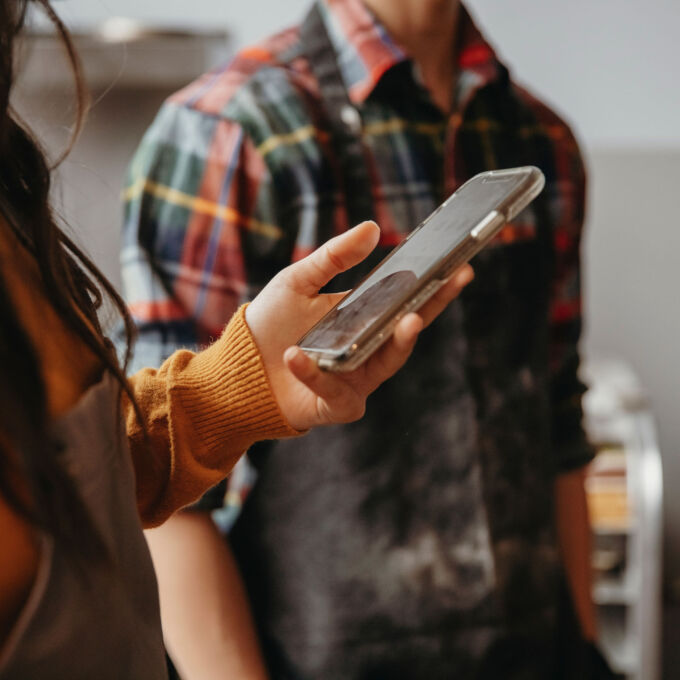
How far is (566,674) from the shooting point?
30.8 inches

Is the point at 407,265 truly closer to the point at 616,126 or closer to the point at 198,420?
the point at 198,420

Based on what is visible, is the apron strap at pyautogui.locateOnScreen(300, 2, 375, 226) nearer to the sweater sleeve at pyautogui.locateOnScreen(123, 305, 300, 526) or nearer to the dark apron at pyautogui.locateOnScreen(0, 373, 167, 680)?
the sweater sleeve at pyautogui.locateOnScreen(123, 305, 300, 526)

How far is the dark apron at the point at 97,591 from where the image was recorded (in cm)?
30

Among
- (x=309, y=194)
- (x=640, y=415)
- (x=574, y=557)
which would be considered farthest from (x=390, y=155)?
(x=640, y=415)

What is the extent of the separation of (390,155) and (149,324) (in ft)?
0.85

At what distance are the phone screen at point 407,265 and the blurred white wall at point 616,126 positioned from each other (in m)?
1.80

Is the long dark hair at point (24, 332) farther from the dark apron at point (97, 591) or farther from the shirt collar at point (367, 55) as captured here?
the shirt collar at point (367, 55)

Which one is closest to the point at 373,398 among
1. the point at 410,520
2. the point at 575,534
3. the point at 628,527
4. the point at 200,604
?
the point at 410,520

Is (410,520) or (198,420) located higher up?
(198,420)

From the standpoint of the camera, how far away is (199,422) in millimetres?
481

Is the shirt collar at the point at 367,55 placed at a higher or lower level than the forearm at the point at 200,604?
higher

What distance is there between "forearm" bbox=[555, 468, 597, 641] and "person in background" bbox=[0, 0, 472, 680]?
0.48m

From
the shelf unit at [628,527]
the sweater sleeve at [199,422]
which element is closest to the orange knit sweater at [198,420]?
the sweater sleeve at [199,422]

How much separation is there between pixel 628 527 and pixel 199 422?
149cm
